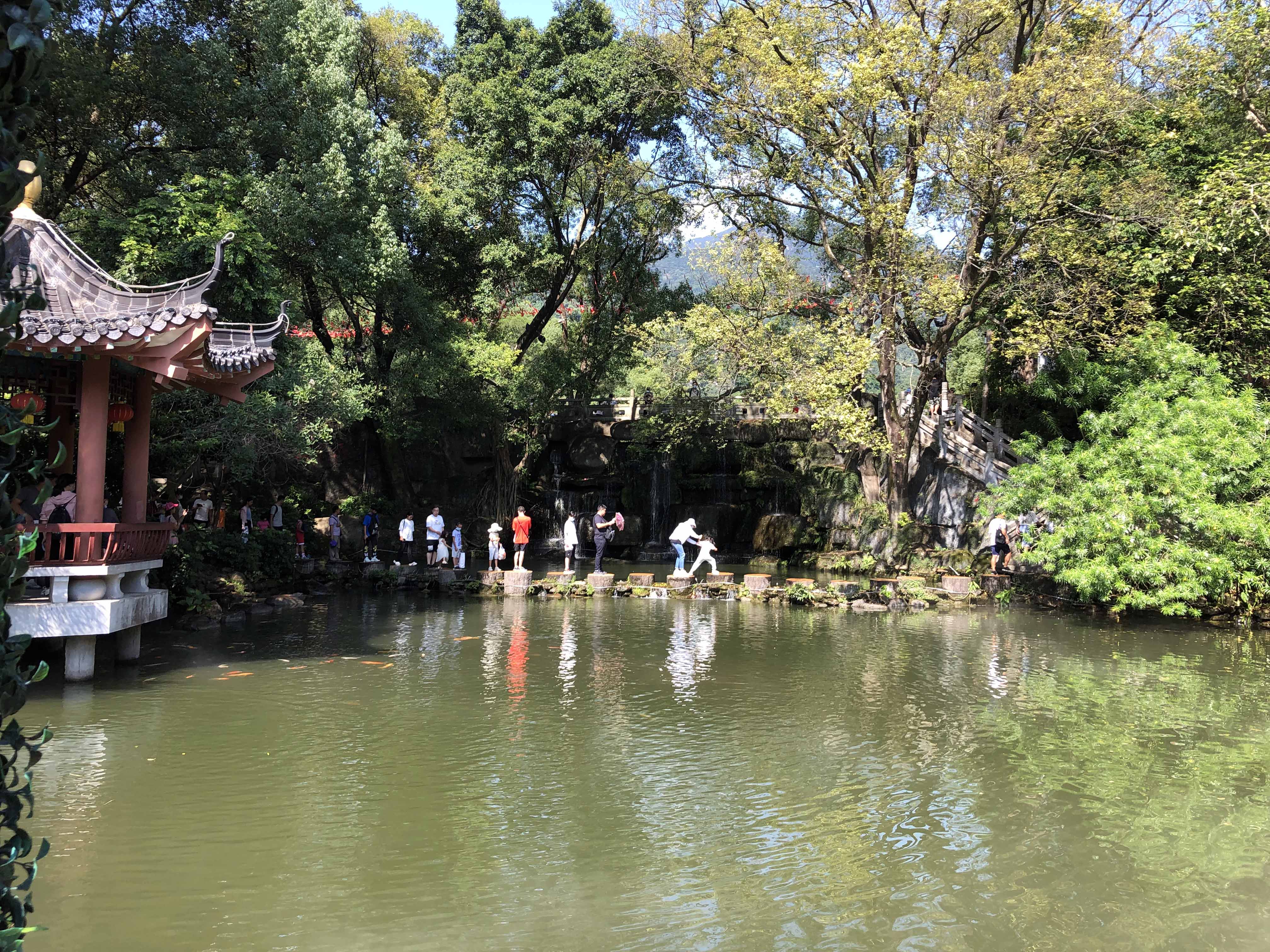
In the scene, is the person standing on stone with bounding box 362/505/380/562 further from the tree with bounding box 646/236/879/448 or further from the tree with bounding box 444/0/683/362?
the tree with bounding box 646/236/879/448

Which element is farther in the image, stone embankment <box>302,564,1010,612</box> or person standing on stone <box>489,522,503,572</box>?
person standing on stone <box>489,522,503,572</box>

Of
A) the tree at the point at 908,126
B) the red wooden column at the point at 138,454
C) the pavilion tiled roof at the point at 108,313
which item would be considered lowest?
the red wooden column at the point at 138,454

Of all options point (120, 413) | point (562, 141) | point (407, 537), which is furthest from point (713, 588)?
point (562, 141)

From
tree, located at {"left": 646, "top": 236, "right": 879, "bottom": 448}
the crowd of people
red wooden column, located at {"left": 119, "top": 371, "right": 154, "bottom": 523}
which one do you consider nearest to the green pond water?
red wooden column, located at {"left": 119, "top": 371, "right": 154, "bottom": 523}

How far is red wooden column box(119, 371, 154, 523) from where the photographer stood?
12.3m

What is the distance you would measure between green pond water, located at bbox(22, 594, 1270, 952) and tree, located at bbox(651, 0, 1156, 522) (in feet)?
35.6

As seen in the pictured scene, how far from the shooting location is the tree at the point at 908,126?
1895cm

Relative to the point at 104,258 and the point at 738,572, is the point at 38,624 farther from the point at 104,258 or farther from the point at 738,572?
the point at 738,572

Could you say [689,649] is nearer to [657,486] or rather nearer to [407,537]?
[407,537]

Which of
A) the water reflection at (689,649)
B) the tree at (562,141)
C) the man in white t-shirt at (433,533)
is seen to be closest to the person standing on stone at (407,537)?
the man in white t-shirt at (433,533)

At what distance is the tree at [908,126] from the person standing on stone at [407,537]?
1174cm

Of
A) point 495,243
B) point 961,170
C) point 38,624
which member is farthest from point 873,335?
point 38,624

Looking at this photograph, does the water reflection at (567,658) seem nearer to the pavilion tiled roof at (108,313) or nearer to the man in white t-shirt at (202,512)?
the pavilion tiled roof at (108,313)

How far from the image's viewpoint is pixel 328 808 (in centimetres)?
689
